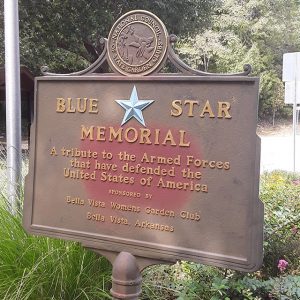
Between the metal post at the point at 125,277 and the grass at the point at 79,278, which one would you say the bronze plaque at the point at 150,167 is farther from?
the grass at the point at 79,278

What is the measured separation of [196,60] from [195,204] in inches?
1172

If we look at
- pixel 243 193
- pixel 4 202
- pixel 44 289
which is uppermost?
pixel 243 193

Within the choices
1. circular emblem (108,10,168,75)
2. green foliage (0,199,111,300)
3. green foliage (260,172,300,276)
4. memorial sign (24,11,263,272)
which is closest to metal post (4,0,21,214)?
green foliage (0,199,111,300)

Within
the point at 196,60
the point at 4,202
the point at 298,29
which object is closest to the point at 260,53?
the point at 298,29

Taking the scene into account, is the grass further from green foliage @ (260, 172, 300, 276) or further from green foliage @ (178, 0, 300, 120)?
green foliage @ (178, 0, 300, 120)

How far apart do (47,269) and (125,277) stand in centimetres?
81

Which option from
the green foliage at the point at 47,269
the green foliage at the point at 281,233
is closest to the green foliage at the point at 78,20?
the green foliage at the point at 281,233

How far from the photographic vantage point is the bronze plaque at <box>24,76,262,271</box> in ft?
7.47

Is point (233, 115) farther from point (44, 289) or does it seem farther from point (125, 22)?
point (44, 289)

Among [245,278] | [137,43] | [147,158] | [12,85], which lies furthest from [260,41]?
[147,158]

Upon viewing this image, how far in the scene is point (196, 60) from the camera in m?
31.3

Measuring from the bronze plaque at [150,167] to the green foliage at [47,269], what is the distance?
0.42m

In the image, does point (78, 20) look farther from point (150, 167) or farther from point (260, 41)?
point (260, 41)

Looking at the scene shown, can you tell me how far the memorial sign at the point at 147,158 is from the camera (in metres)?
2.28
